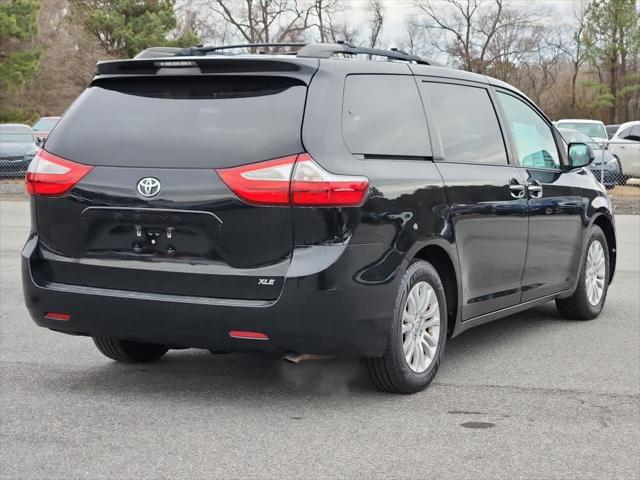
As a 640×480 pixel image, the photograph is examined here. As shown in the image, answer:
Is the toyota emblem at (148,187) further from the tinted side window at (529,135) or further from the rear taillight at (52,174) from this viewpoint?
the tinted side window at (529,135)

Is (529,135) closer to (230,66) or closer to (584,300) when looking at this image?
(584,300)

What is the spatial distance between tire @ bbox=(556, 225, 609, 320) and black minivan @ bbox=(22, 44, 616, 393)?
2084 mm

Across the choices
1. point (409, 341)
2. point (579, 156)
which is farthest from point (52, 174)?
point (579, 156)

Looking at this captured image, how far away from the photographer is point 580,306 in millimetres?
7770

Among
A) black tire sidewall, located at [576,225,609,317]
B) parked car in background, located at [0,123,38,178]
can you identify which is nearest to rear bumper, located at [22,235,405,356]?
black tire sidewall, located at [576,225,609,317]

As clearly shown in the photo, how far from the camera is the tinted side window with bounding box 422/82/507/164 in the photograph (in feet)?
19.5

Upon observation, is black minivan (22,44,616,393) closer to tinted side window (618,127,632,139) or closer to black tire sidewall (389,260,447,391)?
black tire sidewall (389,260,447,391)

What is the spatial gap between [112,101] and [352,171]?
4.38ft

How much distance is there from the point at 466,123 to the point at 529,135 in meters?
1.01

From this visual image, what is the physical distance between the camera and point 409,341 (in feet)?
17.9

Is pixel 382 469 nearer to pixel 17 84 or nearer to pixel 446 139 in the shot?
pixel 446 139

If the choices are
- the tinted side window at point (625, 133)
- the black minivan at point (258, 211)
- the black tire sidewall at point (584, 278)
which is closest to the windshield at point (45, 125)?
the tinted side window at point (625, 133)

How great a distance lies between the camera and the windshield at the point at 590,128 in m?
30.5

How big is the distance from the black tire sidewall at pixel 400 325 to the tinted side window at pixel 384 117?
631 millimetres
